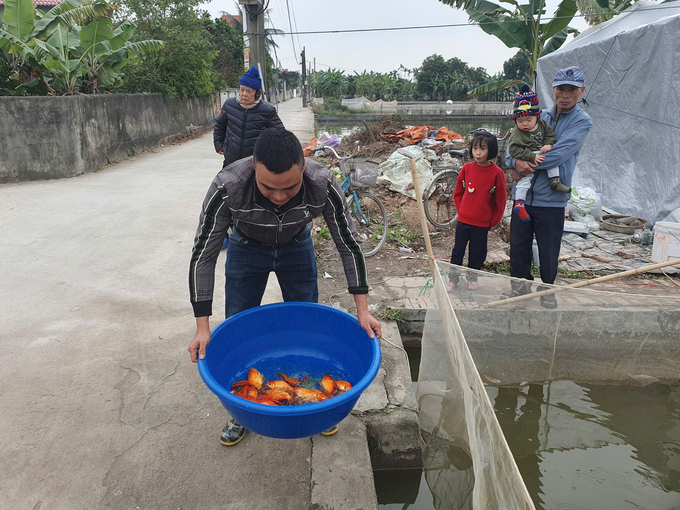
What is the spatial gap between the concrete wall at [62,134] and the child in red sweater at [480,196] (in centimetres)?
702

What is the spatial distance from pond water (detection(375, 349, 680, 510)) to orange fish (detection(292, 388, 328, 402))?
86cm

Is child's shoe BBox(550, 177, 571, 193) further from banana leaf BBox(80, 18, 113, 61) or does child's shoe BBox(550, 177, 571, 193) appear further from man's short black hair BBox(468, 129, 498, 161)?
banana leaf BBox(80, 18, 113, 61)

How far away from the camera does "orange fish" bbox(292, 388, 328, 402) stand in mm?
1963

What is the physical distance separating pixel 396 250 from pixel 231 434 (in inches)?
146

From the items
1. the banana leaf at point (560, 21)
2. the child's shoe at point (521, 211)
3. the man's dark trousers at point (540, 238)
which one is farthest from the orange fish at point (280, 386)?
the banana leaf at point (560, 21)

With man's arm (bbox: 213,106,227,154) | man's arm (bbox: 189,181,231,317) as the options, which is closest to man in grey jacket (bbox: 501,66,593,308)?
man's arm (bbox: 189,181,231,317)

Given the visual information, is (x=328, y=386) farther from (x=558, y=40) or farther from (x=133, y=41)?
(x=133, y=41)

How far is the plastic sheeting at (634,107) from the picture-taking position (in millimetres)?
5785

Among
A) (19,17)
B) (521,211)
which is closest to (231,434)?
(521,211)

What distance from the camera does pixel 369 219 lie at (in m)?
5.95

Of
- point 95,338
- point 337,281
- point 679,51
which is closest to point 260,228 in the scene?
point 95,338

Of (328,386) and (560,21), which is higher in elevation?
(560,21)

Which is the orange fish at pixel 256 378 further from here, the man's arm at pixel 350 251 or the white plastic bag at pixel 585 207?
the white plastic bag at pixel 585 207

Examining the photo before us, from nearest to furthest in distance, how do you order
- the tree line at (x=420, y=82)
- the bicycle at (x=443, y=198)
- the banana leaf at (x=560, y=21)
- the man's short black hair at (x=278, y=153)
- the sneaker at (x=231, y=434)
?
the man's short black hair at (x=278, y=153)
the sneaker at (x=231, y=434)
the bicycle at (x=443, y=198)
the banana leaf at (x=560, y=21)
the tree line at (x=420, y=82)
